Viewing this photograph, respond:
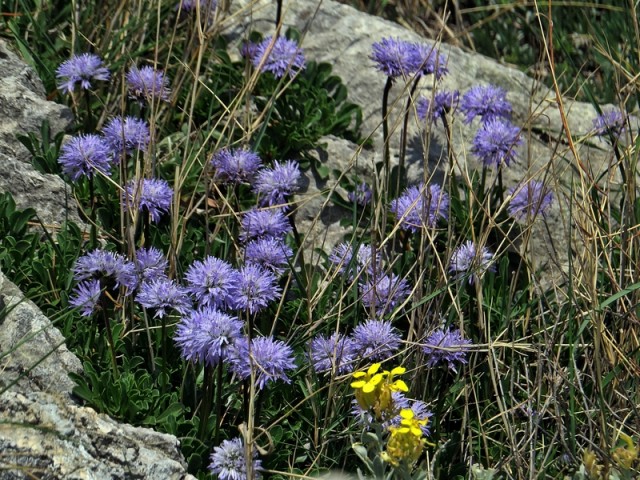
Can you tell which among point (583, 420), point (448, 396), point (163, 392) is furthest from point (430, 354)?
point (163, 392)

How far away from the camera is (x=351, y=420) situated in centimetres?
302

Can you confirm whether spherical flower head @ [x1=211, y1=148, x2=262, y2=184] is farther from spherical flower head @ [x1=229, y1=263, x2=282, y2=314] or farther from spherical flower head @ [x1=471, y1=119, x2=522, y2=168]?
spherical flower head @ [x1=471, y1=119, x2=522, y2=168]

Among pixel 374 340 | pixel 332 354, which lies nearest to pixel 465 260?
pixel 374 340

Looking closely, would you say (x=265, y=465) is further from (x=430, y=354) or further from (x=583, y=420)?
(x=583, y=420)

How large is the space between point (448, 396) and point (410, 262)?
0.60 m

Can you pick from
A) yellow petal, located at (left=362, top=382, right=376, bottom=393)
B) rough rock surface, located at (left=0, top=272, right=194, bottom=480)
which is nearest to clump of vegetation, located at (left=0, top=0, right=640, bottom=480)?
yellow petal, located at (left=362, top=382, right=376, bottom=393)

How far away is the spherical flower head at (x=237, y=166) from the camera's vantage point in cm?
330

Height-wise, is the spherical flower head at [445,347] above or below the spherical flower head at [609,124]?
below

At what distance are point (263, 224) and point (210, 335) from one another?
68 centimetres

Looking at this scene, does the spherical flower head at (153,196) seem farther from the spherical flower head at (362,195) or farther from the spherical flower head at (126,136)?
the spherical flower head at (362,195)

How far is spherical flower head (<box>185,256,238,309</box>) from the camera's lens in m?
2.73

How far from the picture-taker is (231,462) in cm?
263

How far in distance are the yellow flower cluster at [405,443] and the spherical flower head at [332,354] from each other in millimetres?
587

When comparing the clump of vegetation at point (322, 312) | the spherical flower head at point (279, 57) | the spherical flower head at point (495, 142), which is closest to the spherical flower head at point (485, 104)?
the clump of vegetation at point (322, 312)
